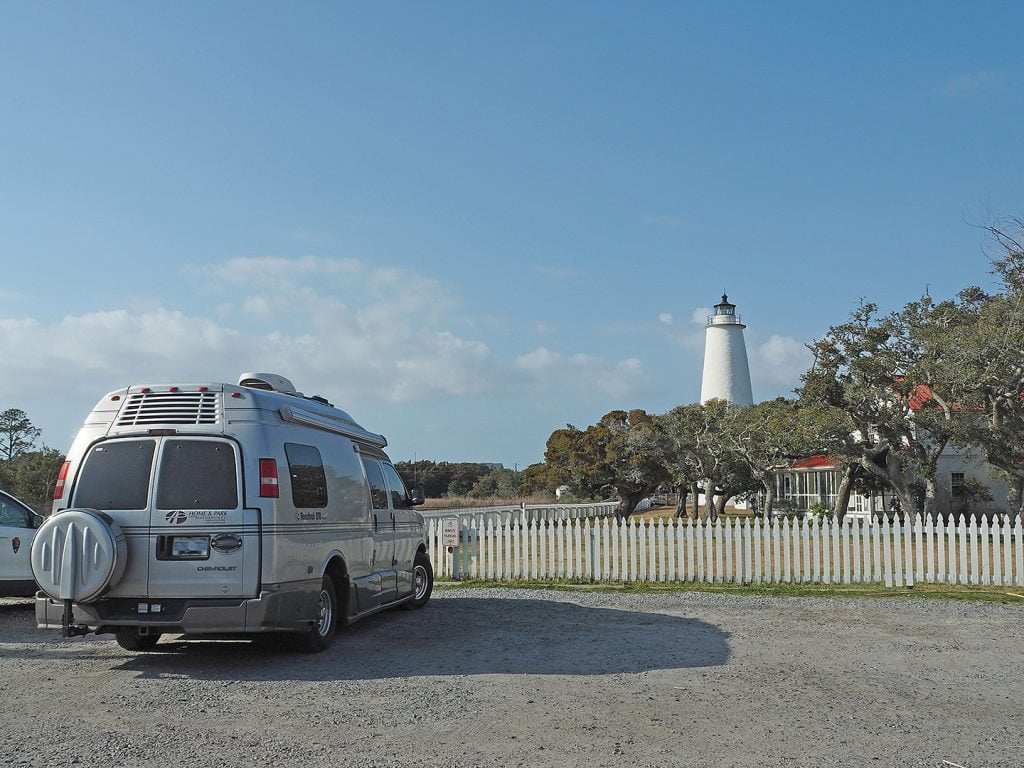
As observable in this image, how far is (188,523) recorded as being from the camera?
8477 mm

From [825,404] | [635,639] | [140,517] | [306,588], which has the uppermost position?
[825,404]

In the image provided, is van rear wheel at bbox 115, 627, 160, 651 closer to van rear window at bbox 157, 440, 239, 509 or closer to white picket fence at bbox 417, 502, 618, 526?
van rear window at bbox 157, 440, 239, 509

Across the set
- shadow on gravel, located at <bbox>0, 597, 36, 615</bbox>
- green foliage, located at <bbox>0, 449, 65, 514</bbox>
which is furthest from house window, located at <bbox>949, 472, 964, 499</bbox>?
shadow on gravel, located at <bbox>0, 597, 36, 615</bbox>

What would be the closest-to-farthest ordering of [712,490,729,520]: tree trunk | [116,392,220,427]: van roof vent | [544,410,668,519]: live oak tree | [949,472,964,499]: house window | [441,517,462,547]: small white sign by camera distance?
[116,392,220,427]: van roof vent
[441,517,462,547]: small white sign
[949,472,964,499]: house window
[544,410,668,519]: live oak tree
[712,490,729,520]: tree trunk

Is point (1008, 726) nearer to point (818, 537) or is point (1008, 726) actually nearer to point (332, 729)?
Result: point (332, 729)

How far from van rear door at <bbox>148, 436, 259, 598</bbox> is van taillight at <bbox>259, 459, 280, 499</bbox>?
0.58 feet

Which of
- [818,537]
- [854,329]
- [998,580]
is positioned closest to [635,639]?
[818,537]

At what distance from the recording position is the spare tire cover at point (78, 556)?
27.1 ft

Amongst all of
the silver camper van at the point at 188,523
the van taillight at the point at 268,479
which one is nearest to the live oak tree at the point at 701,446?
the silver camper van at the point at 188,523

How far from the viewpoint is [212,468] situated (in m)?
8.63

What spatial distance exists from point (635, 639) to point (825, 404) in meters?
21.7

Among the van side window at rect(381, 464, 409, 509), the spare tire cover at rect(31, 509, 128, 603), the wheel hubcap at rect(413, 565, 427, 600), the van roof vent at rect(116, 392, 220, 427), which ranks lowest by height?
the wheel hubcap at rect(413, 565, 427, 600)

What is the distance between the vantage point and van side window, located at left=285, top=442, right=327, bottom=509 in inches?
356

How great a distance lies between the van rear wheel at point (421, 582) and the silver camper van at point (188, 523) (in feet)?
10.3
